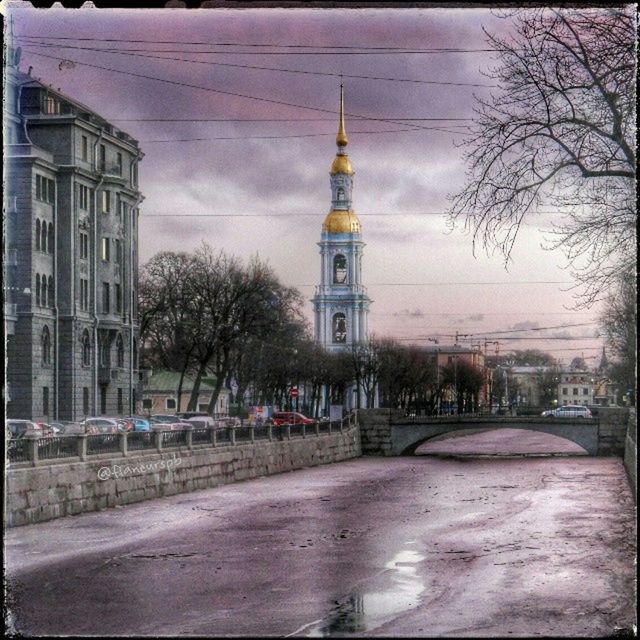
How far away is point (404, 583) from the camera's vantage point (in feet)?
65.4

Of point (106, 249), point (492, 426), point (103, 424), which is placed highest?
point (106, 249)

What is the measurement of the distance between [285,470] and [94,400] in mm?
8642

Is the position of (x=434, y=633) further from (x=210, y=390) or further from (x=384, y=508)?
(x=210, y=390)

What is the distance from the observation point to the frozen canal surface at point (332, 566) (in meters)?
15.8

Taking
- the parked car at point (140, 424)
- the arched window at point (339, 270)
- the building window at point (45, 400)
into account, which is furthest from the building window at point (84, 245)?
the arched window at point (339, 270)

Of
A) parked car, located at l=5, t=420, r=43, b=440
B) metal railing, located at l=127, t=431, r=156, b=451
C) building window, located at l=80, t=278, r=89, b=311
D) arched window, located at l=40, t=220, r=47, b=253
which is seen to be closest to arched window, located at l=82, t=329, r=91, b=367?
building window, located at l=80, t=278, r=89, b=311

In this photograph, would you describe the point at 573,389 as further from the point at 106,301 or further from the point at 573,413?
the point at 106,301

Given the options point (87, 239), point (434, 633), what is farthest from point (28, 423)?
point (434, 633)

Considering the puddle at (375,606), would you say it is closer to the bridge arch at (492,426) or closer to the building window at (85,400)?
the building window at (85,400)

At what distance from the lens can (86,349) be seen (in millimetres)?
49500

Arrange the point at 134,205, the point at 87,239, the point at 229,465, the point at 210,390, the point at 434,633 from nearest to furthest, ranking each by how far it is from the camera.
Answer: the point at 434,633, the point at 229,465, the point at 134,205, the point at 87,239, the point at 210,390

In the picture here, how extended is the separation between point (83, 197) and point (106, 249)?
2.36m

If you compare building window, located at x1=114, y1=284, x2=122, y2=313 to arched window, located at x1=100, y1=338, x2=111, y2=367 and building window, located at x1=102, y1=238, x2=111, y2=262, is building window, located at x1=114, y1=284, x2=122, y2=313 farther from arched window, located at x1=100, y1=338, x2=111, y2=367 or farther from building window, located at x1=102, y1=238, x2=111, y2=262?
building window, located at x1=102, y1=238, x2=111, y2=262

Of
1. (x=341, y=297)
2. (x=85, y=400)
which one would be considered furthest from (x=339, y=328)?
(x=85, y=400)
